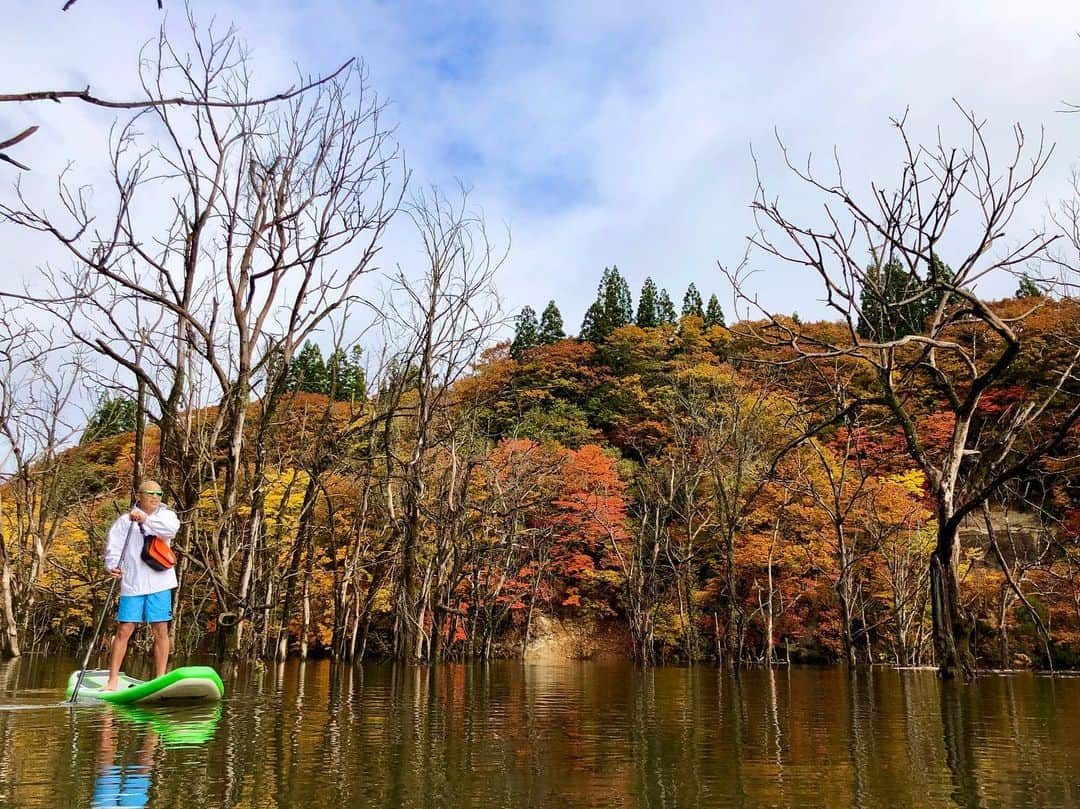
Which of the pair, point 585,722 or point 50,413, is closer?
point 585,722

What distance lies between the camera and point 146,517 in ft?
18.2

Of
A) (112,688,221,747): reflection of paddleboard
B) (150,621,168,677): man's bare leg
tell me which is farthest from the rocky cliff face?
(112,688,221,747): reflection of paddleboard

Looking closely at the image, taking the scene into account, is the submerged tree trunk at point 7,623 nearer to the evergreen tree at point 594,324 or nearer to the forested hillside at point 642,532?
the forested hillside at point 642,532

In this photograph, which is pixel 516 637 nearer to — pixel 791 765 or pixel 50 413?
pixel 50 413

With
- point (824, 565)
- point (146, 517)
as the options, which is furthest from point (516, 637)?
point (146, 517)

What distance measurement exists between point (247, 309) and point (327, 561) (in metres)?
16.9

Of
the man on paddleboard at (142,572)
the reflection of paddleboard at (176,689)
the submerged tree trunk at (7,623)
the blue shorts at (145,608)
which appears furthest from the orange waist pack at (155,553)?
the submerged tree trunk at (7,623)

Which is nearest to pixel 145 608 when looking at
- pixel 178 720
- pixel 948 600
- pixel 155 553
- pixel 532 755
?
pixel 155 553

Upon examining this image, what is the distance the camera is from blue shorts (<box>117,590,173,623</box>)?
5.54 m

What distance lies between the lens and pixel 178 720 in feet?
13.8

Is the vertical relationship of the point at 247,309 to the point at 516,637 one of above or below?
above

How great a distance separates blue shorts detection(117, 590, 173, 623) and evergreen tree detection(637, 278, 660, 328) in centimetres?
4508

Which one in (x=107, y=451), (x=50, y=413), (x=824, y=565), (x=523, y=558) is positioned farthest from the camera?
(x=107, y=451)

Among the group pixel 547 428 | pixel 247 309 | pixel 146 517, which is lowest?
pixel 146 517
